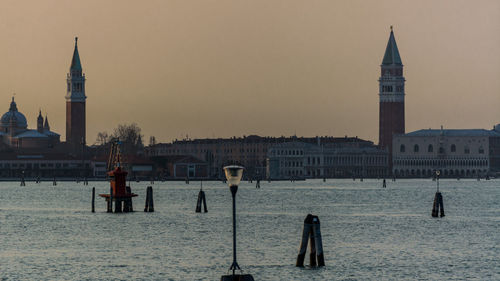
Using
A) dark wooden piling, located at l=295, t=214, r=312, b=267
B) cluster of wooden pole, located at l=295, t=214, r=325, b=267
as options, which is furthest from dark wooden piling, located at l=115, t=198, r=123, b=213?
dark wooden piling, located at l=295, t=214, r=312, b=267

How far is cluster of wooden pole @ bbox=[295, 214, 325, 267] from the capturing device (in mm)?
30688

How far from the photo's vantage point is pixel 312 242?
31.7m

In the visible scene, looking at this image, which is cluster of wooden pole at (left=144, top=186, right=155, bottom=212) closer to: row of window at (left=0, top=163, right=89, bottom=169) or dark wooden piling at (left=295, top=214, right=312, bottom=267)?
dark wooden piling at (left=295, top=214, right=312, bottom=267)

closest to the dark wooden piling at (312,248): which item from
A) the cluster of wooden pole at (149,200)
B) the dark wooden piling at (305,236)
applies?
the dark wooden piling at (305,236)

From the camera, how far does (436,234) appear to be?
150 feet

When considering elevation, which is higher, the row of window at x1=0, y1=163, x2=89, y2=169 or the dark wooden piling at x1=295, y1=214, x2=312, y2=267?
the row of window at x1=0, y1=163, x2=89, y2=169

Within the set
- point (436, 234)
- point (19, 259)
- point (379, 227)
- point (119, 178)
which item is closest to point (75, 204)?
point (119, 178)

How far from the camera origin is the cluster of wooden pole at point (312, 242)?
30.7 m

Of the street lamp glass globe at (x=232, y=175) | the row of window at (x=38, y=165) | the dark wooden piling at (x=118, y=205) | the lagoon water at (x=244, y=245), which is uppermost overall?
the row of window at (x=38, y=165)

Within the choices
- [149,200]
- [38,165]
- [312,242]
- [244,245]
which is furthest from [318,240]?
[38,165]

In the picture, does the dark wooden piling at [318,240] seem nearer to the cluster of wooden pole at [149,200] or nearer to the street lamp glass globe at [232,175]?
the street lamp glass globe at [232,175]

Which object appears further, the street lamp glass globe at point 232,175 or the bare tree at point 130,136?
the bare tree at point 130,136

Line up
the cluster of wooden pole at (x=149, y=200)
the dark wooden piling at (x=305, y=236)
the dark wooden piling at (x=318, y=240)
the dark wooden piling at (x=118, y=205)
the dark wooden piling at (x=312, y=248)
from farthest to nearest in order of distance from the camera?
the cluster of wooden pole at (x=149, y=200)
the dark wooden piling at (x=118, y=205)
the dark wooden piling at (x=312, y=248)
the dark wooden piling at (x=305, y=236)
the dark wooden piling at (x=318, y=240)

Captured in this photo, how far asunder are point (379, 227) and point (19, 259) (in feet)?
63.2
